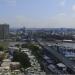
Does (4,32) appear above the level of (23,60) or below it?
below

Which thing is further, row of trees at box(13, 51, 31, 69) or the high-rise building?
the high-rise building

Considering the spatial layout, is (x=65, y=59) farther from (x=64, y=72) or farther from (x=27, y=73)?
(x=27, y=73)

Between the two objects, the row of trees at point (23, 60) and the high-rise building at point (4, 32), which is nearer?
the row of trees at point (23, 60)

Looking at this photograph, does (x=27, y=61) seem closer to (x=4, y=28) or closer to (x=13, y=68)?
(x=13, y=68)

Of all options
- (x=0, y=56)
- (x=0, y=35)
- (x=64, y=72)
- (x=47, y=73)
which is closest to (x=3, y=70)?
(x=47, y=73)

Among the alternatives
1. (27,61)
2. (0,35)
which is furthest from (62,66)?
(0,35)

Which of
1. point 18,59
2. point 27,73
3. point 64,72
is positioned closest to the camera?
point 27,73

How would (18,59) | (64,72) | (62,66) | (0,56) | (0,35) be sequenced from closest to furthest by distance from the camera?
1. (64,72)
2. (62,66)
3. (18,59)
4. (0,56)
5. (0,35)

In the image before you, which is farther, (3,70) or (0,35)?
(0,35)

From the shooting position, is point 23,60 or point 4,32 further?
point 4,32
